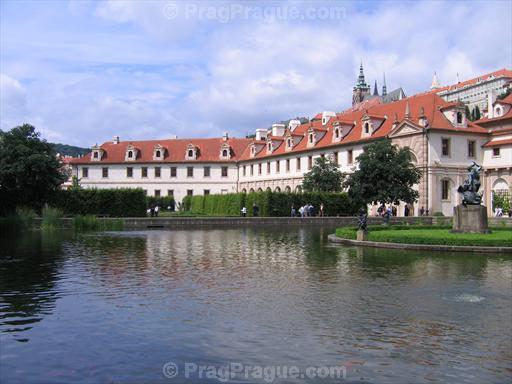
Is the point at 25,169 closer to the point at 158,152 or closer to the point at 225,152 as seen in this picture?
the point at 158,152

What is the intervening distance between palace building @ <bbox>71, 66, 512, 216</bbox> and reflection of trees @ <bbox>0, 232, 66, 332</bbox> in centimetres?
4105

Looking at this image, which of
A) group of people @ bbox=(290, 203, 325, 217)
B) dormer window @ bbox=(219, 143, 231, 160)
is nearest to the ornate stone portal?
group of people @ bbox=(290, 203, 325, 217)

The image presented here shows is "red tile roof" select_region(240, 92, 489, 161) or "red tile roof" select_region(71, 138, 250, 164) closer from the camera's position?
"red tile roof" select_region(240, 92, 489, 161)

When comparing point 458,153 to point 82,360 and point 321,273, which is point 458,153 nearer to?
point 321,273

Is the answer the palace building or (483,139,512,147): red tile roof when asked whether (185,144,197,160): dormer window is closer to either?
the palace building

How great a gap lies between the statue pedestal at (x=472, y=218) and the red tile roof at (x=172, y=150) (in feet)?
205

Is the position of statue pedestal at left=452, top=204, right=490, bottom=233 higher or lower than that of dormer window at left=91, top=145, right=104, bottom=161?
lower

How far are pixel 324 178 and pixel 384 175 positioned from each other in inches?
935

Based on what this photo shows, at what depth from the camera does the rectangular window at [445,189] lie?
5445 centimetres

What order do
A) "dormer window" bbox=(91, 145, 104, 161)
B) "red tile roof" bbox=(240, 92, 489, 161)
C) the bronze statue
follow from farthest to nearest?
1. "dormer window" bbox=(91, 145, 104, 161)
2. "red tile roof" bbox=(240, 92, 489, 161)
3. the bronze statue

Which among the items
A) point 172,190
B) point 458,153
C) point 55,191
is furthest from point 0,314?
point 172,190

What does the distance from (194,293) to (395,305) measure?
14.1ft

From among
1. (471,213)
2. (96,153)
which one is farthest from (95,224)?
(96,153)

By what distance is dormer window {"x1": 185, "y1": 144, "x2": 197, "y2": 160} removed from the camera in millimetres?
88056
